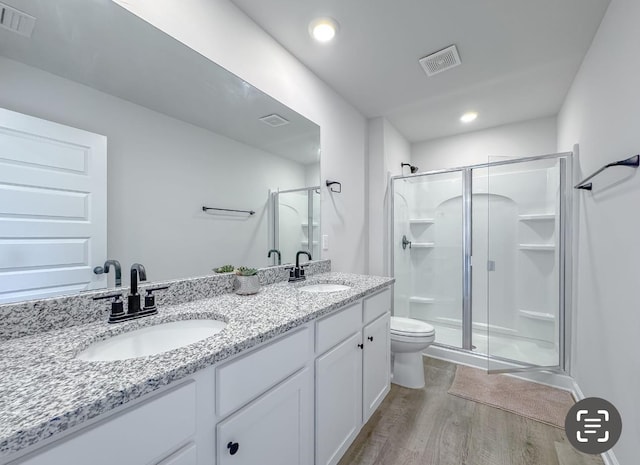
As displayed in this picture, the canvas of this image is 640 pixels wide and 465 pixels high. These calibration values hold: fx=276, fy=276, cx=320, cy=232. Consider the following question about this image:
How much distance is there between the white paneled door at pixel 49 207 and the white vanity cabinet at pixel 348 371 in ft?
3.12

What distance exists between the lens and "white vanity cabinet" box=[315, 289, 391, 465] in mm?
1246

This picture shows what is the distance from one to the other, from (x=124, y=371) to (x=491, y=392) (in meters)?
2.44

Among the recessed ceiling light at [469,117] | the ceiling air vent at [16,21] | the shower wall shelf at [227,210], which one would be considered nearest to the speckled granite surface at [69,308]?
the shower wall shelf at [227,210]

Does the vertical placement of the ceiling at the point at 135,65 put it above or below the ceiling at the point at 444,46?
below

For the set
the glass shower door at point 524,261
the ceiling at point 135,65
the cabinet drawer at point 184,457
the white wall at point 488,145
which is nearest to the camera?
the cabinet drawer at point 184,457

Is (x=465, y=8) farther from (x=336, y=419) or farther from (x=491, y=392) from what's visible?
(x=491, y=392)

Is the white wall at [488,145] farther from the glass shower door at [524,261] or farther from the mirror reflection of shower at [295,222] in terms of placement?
the mirror reflection of shower at [295,222]

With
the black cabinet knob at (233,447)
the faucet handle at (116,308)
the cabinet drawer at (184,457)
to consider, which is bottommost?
the black cabinet knob at (233,447)

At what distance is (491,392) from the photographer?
2.09 meters

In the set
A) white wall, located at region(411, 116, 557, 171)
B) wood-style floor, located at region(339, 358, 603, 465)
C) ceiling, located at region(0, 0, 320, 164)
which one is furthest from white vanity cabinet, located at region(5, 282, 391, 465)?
white wall, located at region(411, 116, 557, 171)

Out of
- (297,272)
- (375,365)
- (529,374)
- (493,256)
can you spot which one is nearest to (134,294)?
(297,272)

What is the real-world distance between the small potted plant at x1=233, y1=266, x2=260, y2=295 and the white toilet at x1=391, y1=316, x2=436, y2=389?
1.25m

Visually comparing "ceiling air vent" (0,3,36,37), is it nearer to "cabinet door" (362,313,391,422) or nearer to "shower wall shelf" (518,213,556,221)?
"cabinet door" (362,313,391,422)

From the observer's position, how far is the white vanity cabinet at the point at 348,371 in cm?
125
